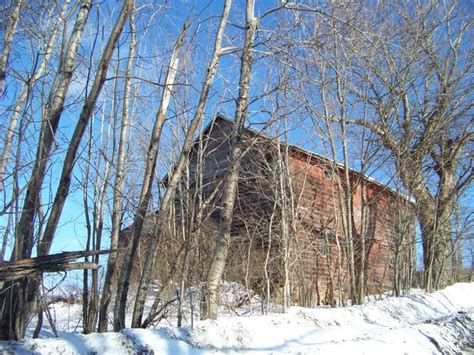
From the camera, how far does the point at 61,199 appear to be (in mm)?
3857

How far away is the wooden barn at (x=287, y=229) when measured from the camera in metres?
8.31

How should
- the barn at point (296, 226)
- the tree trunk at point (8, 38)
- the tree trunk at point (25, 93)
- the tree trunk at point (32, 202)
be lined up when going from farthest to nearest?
the barn at point (296, 226), the tree trunk at point (8, 38), the tree trunk at point (25, 93), the tree trunk at point (32, 202)

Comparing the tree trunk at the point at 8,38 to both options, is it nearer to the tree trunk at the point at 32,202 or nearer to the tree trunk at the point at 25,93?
the tree trunk at the point at 25,93

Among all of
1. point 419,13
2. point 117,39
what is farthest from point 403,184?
point 117,39

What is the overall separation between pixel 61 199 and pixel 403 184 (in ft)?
37.9

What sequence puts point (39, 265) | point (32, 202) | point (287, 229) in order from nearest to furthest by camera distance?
point (39, 265), point (32, 202), point (287, 229)

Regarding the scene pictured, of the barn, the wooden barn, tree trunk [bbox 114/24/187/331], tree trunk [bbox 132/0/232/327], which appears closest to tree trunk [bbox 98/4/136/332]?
tree trunk [bbox 114/24/187/331]

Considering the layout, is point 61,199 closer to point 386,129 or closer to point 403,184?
point 386,129

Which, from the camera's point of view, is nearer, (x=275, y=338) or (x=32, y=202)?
(x=32, y=202)

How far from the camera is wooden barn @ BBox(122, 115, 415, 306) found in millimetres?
8312

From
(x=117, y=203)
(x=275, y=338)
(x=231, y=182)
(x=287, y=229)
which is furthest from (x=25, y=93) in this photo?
(x=287, y=229)

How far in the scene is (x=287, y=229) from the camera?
945 centimetres

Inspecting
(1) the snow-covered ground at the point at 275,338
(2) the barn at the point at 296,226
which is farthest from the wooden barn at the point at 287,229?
(1) the snow-covered ground at the point at 275,338

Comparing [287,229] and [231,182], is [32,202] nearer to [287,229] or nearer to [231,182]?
[231,182]
